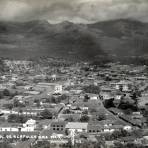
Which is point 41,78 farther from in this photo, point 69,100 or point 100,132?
point 100,132

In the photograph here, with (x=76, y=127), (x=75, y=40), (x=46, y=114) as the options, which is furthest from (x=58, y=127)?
(x=75, y=40)

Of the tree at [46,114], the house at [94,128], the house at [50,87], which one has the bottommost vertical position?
the house at [94,128]

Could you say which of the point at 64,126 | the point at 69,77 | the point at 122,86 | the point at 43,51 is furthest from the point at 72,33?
the point at 64,126

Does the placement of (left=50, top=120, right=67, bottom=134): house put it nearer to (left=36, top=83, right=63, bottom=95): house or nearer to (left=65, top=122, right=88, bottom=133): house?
(left=65, top=122, right=88, bottom=133): house

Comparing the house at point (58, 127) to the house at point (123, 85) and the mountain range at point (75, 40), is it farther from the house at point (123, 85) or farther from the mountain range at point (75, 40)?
the mountain range at point (75, 40)

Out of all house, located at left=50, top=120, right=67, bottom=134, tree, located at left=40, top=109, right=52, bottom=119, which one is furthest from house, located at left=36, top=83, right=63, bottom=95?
house, located at left=50, top=120, right=67, bottom=134

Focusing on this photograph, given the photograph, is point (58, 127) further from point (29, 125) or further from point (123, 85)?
point (123, 85)

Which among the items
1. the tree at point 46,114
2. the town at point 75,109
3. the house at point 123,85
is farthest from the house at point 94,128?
the house at point 123,85

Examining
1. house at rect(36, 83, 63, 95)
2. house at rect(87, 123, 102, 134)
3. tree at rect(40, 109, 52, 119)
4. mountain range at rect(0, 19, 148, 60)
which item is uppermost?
mountain range at rect(0, 19, 148, 60)
